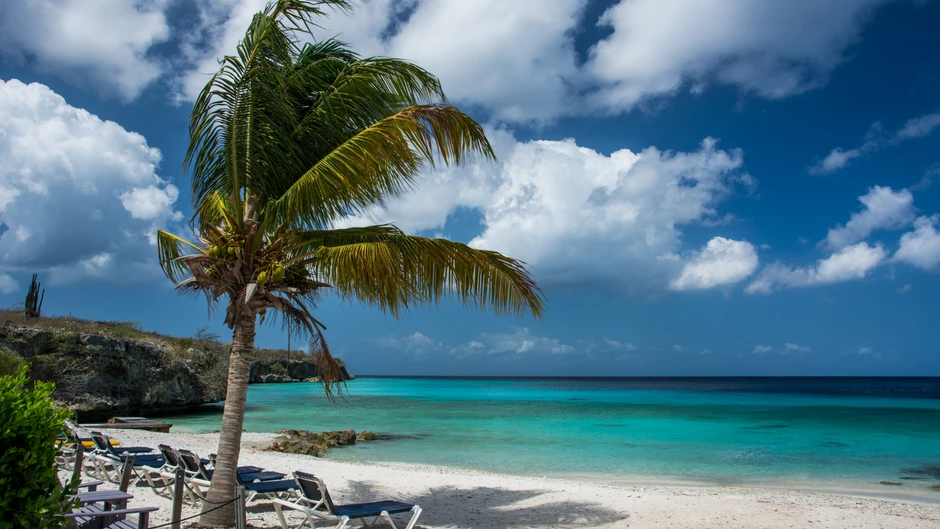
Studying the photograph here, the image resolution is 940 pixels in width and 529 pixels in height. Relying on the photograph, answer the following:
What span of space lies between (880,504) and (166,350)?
27.4 metres

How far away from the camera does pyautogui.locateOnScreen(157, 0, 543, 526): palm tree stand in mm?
6375

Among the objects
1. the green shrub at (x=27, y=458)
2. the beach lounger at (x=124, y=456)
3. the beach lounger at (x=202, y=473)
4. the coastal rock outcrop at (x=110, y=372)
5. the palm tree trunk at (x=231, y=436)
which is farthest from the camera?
the coastal rock outcrop at (x=110, y=372)

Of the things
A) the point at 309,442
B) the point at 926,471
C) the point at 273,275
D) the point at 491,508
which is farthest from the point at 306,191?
the point at 926,471

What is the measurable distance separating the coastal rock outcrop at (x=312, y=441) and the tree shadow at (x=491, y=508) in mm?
6418

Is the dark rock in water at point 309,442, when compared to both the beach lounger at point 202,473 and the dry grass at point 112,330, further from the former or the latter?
the beach lounger at point 202,473

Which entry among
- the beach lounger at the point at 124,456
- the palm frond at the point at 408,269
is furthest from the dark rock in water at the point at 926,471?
the beach lounger at the point at 124,456

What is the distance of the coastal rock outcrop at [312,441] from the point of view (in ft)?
53.9

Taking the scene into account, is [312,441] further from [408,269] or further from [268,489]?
[408,269]

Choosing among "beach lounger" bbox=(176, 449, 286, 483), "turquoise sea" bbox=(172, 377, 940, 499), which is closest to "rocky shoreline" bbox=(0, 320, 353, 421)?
"turquoise sea" bbox=(172, 377, 940, 499)

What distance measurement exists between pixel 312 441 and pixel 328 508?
12190mm

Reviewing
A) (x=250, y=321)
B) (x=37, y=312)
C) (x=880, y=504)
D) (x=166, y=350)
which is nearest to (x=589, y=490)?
(x=880, y=504)

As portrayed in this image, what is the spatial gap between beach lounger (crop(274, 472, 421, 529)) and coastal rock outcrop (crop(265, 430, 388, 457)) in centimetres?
991

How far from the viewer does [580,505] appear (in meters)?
9.13

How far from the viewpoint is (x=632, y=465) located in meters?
16.3
